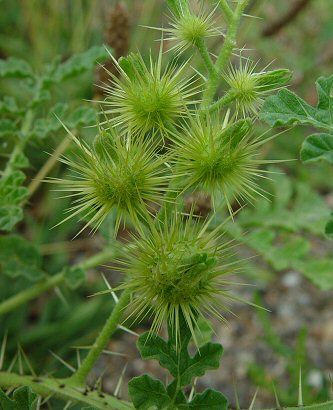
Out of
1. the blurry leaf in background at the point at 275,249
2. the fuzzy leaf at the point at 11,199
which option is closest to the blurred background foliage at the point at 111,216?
the blurry leaf in background at the point at 275,249

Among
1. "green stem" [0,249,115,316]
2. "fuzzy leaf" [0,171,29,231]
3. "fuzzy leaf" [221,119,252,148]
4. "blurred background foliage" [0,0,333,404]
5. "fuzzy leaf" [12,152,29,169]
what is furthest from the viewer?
"blurred background foliage" [0,0,333,404]

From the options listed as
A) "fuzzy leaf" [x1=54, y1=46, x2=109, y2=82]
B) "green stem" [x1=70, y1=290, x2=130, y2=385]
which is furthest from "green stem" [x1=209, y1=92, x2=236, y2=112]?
"fuzzy leaf" [x1=54, y1=46, x2=109, y2=82]

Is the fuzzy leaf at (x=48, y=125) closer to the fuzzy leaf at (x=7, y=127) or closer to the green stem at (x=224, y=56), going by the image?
the fuzzy leaf at (x=7, y=127)

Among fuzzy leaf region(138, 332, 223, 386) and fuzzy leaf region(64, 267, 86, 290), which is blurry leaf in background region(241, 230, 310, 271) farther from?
fuzzy leaf region(138, 332, 223, 386)

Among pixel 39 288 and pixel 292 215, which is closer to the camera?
pixel 39 288

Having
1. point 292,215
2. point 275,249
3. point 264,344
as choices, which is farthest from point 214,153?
point 264,344

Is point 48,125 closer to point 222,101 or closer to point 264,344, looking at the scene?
point 222,101
